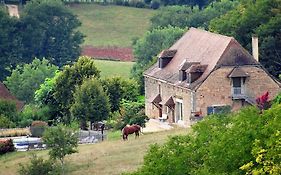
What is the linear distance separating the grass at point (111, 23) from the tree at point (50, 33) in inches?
244

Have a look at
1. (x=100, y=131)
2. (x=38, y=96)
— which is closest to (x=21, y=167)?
(x=100, y=131)

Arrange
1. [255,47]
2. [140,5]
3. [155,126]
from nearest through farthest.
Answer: [155,126] → [255,47] → [140,5]

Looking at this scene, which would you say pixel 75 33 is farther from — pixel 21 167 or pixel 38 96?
pixel 21 167

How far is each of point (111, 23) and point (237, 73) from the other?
66667 millimetres

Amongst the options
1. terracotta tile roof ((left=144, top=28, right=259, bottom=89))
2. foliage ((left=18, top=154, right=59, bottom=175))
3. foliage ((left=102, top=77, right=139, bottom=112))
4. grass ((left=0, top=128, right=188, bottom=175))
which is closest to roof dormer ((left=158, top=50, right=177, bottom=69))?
terracotta tile roof ((left=144, top=28, right=259, bottom=89))

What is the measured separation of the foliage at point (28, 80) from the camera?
10056 centimetres

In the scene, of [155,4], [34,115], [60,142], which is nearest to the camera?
[60,142]

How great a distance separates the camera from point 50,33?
395 feet

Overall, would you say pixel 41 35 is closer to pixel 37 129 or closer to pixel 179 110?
→ pixel 179 110

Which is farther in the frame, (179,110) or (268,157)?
(179,110)

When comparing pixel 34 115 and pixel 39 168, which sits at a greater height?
pixel 39 168

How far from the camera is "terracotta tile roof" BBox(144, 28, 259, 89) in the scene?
68.8m

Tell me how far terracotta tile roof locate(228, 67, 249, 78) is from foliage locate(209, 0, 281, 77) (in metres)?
9.45

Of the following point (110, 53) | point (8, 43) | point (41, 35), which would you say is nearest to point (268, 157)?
point (8, 43)
